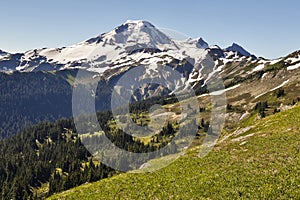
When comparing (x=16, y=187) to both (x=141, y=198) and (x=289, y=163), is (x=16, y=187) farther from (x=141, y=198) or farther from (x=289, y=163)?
(x=289, y=163)

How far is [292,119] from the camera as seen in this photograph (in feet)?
192

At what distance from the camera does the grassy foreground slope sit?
95.3 feet

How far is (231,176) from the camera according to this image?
112ft

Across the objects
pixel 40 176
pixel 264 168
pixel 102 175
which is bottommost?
pixel 40 176

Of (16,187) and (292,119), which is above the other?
(292,119)

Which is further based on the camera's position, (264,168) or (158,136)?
(158,136)

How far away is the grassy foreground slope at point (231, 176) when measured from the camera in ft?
95.3

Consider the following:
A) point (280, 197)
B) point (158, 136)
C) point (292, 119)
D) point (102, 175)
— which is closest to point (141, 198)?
point (280, 197)

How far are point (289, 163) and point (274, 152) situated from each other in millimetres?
6539

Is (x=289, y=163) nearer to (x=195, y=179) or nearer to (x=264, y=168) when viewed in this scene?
(x=264, y=168)

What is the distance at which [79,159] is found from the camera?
197 metres

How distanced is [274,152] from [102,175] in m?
94.7

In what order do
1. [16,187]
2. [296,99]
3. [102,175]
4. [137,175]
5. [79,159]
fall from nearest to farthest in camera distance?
[137,175]
[102,175]
[296,99]
[16,187]
[79,159]

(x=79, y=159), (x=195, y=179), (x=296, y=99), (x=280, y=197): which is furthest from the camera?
(x=79, y=159)
